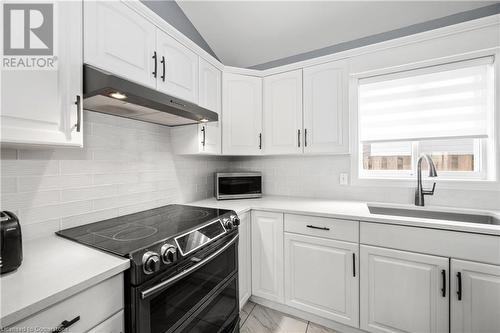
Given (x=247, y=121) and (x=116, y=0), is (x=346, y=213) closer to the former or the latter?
(x=247, y=121)

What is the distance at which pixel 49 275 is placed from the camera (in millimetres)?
771

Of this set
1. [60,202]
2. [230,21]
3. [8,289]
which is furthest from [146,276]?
[230,21]

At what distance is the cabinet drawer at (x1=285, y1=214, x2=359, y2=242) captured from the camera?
156 centimetres

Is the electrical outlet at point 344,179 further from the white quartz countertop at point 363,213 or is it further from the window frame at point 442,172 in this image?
the white quartz countertop at point 363,213

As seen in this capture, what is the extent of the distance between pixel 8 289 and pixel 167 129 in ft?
4.77

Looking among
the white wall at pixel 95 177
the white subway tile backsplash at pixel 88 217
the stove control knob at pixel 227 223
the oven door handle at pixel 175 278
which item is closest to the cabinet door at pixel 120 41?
the white wall at pixel 95 177

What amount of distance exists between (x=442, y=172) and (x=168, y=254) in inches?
88.6

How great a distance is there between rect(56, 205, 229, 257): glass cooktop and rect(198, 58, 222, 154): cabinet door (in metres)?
0.61

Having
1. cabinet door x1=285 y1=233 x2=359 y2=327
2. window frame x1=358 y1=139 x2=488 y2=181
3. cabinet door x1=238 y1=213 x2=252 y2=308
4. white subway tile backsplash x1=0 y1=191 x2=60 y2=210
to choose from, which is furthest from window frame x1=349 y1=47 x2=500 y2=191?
white subway tile backsplash x1=0 y1=191 x2=60 y2=210

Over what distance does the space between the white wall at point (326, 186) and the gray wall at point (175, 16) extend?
1452 millimetres

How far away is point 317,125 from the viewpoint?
206 cm

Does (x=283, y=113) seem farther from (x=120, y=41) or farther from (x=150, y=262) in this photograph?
(x=150, y=262)

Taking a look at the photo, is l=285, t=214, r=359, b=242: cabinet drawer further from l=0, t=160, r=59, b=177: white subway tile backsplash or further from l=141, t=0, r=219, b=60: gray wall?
l=141, t=0, r=219, b=60: gray wall

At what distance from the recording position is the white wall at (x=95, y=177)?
1099 mm
